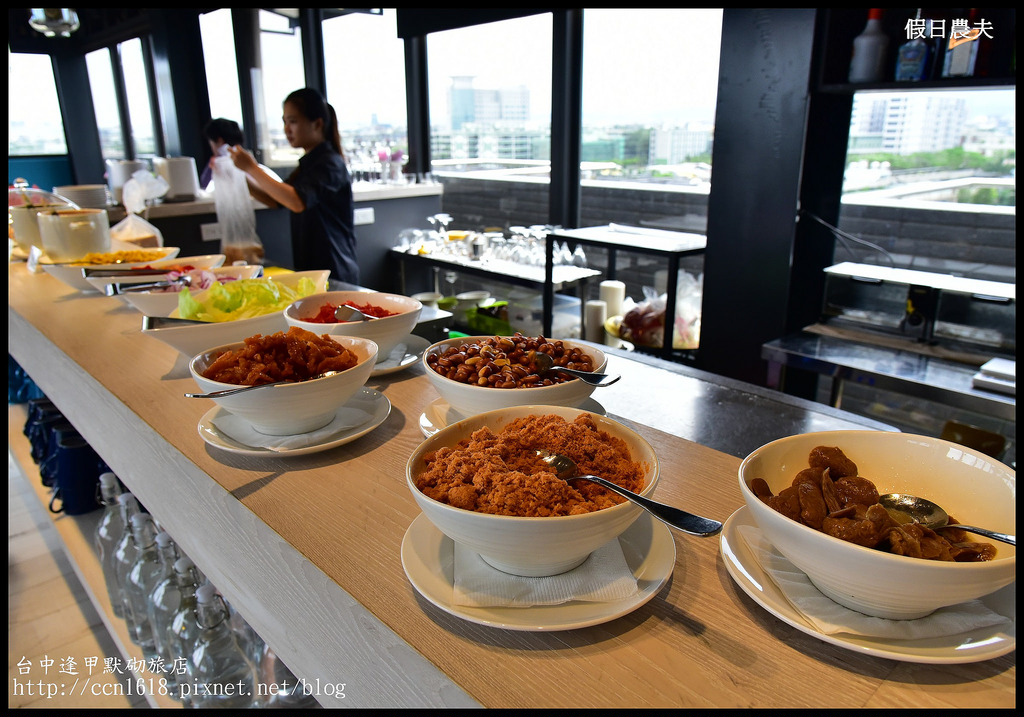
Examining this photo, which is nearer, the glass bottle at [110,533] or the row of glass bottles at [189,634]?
the row of glass bottles at [189,634]

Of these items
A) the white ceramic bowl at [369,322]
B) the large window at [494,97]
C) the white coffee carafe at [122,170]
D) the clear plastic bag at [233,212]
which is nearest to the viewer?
the white ceramic bowl at [369,322]

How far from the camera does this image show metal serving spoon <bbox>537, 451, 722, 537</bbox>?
0.56 metres

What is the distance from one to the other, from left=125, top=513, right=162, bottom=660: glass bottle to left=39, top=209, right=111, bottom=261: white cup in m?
0.95

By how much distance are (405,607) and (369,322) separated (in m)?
0.61

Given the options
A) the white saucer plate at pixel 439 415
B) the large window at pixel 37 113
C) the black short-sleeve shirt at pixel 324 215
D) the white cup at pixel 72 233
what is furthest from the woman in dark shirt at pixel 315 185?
the large window at pixel 37 113

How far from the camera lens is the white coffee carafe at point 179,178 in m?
4.04

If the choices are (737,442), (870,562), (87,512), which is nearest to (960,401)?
(737,442)

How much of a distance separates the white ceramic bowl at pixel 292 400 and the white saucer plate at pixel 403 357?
18 centimetres

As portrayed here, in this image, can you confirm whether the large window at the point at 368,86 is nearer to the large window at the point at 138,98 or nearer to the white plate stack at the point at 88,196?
the white plate stack at the point at 88,196

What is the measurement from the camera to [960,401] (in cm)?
215

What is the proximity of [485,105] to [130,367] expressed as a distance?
398cm

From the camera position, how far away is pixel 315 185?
3.33m

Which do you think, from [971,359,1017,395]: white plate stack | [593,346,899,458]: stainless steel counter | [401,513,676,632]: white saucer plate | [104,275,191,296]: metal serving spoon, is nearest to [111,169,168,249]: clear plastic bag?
[104,275,191,296]: metal serving spoon

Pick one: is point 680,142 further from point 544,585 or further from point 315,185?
point 544,585
